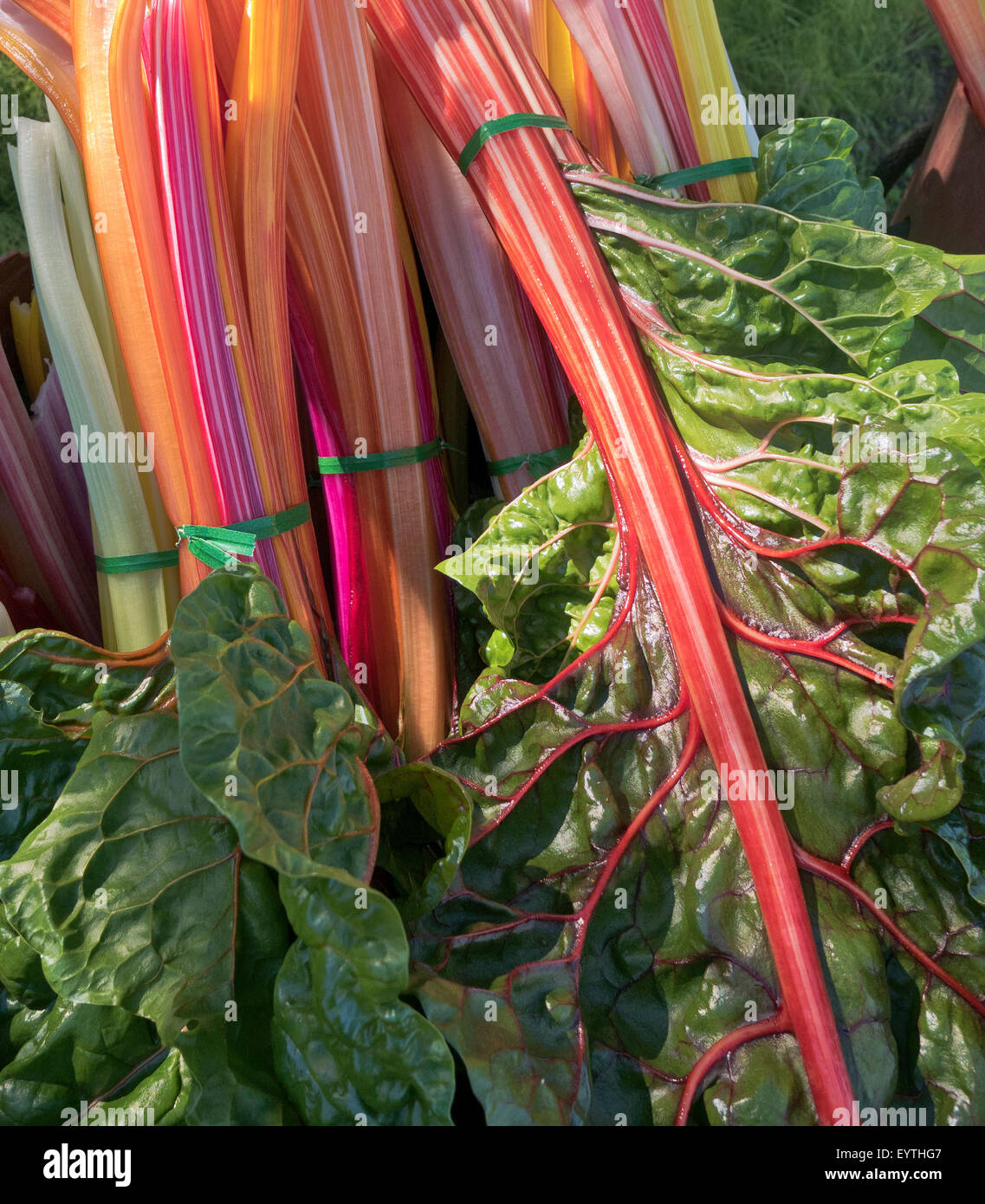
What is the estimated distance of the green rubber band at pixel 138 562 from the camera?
1.12 metres

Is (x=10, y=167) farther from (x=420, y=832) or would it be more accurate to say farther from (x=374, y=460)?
(x=420, y=832)

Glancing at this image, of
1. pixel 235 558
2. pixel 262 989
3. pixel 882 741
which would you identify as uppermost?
pixel 235 558

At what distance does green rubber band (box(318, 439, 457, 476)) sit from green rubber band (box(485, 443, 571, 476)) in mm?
93

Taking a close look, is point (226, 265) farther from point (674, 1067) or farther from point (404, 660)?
point (674, 1067)

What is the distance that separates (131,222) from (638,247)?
22.6 inches

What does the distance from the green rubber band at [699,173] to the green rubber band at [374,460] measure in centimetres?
46

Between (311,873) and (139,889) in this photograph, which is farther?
(139,889)

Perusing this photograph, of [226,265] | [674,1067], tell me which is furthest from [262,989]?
[226,265]

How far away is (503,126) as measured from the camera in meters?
1.13

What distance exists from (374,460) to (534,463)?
22 centimetres

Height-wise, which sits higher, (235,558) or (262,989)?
(235,558)

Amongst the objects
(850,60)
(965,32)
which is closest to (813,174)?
(965,32)

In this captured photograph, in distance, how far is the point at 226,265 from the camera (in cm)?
105

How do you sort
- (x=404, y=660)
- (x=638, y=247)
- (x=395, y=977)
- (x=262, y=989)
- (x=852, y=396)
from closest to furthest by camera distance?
(x=395, y=977)
(x=262, y=989)
(x=852, y=396)
(x=638, y=247)
(x=404, y=660)
